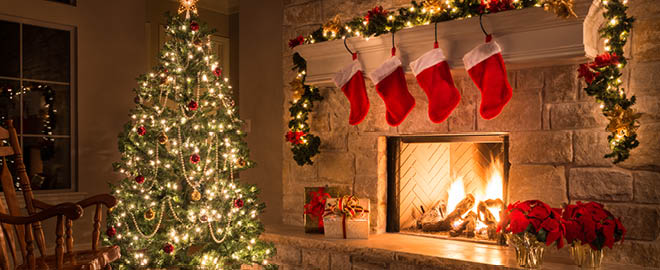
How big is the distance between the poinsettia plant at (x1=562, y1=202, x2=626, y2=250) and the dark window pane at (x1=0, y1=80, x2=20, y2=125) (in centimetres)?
370

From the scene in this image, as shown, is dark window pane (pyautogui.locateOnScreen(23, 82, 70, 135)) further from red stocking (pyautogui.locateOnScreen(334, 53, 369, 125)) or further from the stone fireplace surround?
red stocking (pyautogui.locateOnScreen(334, 53, 369, 125))

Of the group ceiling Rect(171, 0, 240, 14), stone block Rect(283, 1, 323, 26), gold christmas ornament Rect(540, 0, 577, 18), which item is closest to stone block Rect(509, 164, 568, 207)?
gold christmas ornament Rect(540, 0, 577, 18)

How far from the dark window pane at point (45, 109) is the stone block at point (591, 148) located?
3.58 meters

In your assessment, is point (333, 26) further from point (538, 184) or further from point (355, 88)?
point (538, 184)

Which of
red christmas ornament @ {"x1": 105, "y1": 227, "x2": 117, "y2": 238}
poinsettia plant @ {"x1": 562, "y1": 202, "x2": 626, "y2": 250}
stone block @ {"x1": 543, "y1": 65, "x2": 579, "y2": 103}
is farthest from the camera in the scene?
red christmas ornament @ {"x1": 105, "y1": 227, "x2": 117, "y2": 238}

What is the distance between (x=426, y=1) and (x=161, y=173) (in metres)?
1.84

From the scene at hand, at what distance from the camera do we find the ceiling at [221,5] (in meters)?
5.96

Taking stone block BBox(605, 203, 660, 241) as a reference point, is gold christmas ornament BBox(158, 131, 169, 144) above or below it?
above

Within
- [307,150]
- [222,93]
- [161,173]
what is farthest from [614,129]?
[161,173]

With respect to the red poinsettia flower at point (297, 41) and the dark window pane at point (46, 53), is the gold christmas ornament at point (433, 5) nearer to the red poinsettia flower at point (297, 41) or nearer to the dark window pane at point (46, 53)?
the red poinsettia flower at point (297, 41)

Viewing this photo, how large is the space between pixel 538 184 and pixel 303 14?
2015mm

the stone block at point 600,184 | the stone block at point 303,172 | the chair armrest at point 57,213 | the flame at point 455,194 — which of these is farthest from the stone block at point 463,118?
the chair armrest at point 57,213

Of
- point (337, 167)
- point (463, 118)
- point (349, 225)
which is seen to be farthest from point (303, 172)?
point (463, 118)

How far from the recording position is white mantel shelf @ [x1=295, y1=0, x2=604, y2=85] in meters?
2.62
